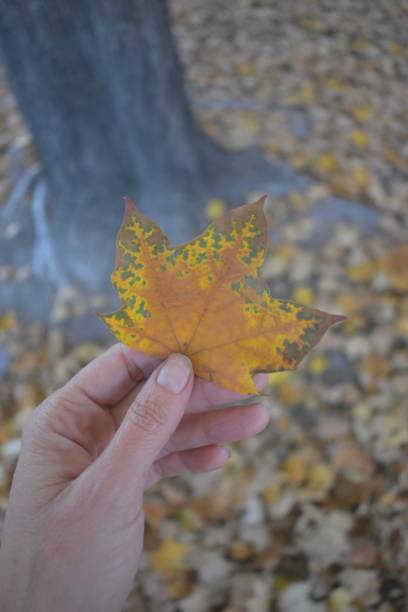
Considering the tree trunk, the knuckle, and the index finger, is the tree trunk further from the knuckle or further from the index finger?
the knuckle

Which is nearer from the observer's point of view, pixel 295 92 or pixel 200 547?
pixel 200 547

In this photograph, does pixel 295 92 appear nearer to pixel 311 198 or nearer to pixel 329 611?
pixel 311 198

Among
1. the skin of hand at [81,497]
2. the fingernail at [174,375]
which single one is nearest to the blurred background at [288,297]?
the skin of hand at [81,497]

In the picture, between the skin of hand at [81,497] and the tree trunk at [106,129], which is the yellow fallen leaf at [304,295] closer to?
the tree trunk at [106,129]

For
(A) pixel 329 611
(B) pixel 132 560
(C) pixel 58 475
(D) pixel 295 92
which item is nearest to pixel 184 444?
(B) pixel 132 560

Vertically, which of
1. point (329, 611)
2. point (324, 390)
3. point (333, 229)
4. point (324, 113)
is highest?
point (324, 113)

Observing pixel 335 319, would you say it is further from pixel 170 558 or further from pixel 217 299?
pixel 170 558

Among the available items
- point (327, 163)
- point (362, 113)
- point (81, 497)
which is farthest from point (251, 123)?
point (81, 497)
